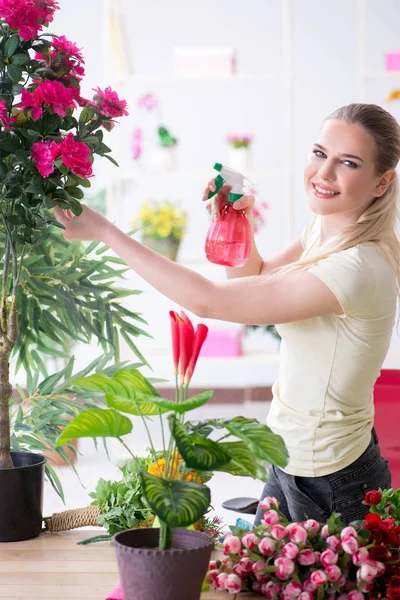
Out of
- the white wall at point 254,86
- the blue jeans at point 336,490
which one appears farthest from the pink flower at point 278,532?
the white wall at point 254,86

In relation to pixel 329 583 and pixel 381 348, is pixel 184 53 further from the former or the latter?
pixel 329 583

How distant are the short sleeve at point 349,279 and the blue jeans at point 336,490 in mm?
310

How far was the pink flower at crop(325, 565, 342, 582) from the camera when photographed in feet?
3.95

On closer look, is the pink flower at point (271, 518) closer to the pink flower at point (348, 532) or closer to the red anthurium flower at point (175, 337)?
the pink flower at point (348, 532)

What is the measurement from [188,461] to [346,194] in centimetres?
71

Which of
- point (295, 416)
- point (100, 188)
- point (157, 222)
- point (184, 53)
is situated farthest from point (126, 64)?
point (295, 416)

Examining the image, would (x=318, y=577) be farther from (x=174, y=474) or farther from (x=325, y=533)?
(x=174, y=474)

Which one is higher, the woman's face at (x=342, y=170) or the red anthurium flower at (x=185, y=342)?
the woman's face at (x=342, y=170)

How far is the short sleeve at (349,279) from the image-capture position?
154 centimetres

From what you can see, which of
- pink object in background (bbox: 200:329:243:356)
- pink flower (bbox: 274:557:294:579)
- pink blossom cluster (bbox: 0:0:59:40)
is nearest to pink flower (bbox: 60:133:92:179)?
pink blossom cluster (bbox: 0:0:59:40)

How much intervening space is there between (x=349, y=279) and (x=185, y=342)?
43 centimetres

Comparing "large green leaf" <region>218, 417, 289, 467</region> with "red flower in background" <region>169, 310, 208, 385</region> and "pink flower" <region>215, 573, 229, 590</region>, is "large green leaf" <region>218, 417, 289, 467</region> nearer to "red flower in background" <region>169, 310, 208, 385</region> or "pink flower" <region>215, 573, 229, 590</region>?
"red flower in background" <region>169, 310, 208, 385</region>

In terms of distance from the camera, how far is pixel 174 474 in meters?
1.25

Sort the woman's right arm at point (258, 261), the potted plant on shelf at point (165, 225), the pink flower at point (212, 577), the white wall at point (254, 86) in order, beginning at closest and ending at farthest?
1. the pink flower at point (212, 577)
2. the woman's right arm at point (258, 261)
3. the potted plant on shelf at point (165, 225)
4. the white wall at point (254, 86)
